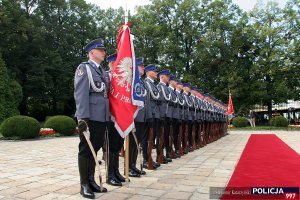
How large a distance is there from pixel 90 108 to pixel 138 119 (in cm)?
168

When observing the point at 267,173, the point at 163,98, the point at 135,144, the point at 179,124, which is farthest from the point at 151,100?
the point at 267,173

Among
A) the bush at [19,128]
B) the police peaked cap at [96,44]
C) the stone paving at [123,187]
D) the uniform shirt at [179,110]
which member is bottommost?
the stone paving at [123,187]

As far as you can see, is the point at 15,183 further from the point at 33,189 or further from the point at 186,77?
the point at 186,77

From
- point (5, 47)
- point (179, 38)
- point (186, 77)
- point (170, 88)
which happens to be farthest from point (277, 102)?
point (170, 88)

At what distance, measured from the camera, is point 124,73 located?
17.9ft

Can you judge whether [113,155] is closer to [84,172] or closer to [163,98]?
[84,172]

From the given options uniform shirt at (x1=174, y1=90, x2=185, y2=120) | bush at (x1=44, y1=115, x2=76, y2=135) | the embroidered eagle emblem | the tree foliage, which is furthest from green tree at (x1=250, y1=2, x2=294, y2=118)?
the embroidered eagle emblem

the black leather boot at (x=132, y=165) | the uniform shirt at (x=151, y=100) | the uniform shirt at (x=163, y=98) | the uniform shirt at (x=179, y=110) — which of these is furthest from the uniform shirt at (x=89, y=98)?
the uniform shirt at (x=179, y=110)

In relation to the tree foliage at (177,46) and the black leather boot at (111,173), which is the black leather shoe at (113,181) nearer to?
the black leather boot at (111,173)

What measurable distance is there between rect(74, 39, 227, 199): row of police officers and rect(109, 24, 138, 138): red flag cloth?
0.13 m

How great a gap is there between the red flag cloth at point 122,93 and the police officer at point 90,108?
25cm

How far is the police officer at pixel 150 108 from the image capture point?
705cm

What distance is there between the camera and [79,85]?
4.83m

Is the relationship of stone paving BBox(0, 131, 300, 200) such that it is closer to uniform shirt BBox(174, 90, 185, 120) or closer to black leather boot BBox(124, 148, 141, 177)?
black leather boot BBox(124, 148, 141, 177)
